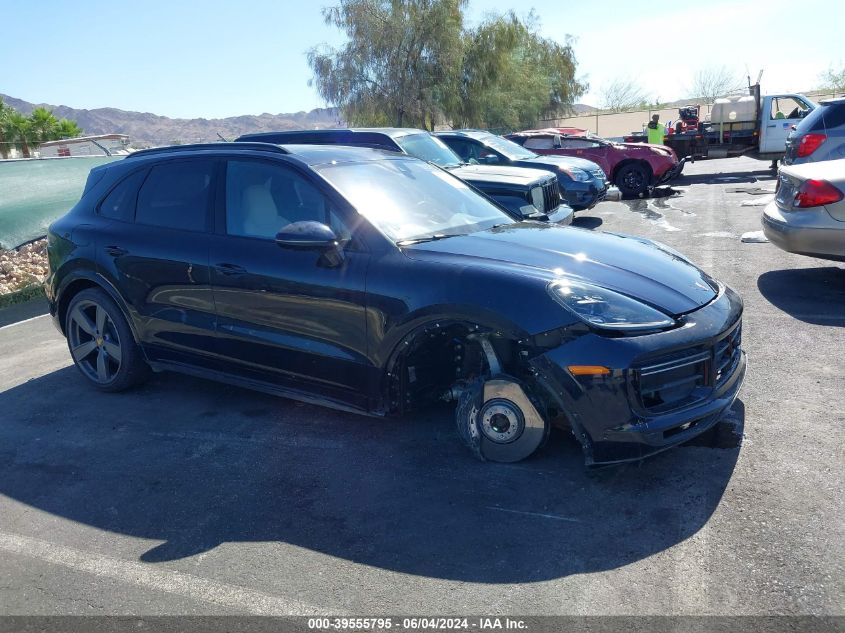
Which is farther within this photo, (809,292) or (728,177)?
(728,177)

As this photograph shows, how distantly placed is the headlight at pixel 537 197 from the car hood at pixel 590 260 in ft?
15.7

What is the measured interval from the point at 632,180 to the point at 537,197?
297 inches

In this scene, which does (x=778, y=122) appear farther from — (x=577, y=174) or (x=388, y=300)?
(x=388, y=300)

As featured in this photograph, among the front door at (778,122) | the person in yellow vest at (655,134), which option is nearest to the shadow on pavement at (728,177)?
the front door at (778,122)

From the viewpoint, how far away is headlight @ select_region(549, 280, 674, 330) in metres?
3.49

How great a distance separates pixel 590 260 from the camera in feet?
13.1

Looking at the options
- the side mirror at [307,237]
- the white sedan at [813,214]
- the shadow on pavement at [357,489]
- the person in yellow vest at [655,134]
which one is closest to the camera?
the shadow on pavement at [357,489]

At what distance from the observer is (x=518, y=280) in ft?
12.1

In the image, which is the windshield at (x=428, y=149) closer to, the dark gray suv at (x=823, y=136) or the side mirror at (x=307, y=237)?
the dark gray suv at (x=823, y=136)

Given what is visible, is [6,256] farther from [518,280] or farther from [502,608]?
[502,608]

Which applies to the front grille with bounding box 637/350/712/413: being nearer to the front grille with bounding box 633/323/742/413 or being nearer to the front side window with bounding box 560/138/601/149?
the front grille with bounding box 633/323/742/413

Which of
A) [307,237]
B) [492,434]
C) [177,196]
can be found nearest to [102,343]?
[177,196]

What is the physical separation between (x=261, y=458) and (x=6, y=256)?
→ 8.48m

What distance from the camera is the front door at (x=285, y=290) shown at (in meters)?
A: 4.16
